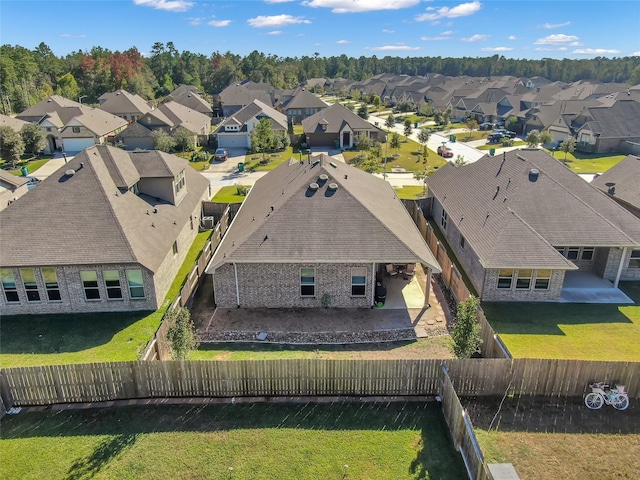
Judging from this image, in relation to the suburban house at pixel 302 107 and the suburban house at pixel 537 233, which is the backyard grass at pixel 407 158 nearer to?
the suburban house at pixel 537 233

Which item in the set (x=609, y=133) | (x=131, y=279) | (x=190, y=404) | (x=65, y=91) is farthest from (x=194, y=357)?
(x=65, y=91)

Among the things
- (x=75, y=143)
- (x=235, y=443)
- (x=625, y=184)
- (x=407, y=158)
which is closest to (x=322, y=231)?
(x=235, y=443)

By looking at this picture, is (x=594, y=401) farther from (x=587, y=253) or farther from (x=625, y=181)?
(x=625, y=181)

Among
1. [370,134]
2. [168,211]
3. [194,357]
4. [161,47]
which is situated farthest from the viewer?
[161,47]

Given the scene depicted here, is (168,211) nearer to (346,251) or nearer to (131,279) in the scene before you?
(131,279)

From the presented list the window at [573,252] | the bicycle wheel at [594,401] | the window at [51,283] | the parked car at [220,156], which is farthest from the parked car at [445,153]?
the window at [51,283]

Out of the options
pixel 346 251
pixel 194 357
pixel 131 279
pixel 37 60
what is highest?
pixel 37 60

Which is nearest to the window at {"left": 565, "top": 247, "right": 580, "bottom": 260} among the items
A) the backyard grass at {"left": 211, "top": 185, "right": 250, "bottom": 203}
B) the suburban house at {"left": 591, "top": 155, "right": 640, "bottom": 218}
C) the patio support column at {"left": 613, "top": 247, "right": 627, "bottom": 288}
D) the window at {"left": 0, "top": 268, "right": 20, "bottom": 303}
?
the patio support column at {"left": 613, "top": 247, "right": 627, "bottom": 288}

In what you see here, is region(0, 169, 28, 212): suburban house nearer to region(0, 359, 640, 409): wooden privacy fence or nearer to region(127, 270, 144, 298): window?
region(127, 270, 144, 298): window
